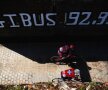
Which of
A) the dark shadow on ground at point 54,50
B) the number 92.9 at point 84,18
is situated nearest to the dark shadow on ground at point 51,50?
the dark shadow on ground at point 54,50

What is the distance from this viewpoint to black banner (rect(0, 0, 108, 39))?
838 centimetres

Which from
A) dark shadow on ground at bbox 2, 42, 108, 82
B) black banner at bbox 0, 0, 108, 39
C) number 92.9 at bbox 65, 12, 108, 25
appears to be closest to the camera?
black banner at bbox 0, 0, 108, 39

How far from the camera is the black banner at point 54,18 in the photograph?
8.38m

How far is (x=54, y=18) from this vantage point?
8906 millimetres

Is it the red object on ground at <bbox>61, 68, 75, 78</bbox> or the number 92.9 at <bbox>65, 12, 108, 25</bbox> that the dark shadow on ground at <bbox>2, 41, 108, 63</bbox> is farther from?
the number 92.9 at <bbox>65, 12, 108, 25</bbox>

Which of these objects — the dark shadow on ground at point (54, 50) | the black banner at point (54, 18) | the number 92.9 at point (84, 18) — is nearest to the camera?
the black banner at point (54, 18)

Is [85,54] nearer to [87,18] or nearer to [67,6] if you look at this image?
[87,18]

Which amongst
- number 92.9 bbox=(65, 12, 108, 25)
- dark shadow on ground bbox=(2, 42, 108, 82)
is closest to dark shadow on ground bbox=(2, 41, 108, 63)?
dark shadow on ground bbox=(2, 42, 108, 82)

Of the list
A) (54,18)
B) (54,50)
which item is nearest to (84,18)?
(54,18)

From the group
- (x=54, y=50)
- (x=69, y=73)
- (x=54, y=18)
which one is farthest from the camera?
(x=54, y=50)

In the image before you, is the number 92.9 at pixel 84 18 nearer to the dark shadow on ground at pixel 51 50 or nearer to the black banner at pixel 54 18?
the black banner at pixel 54 18

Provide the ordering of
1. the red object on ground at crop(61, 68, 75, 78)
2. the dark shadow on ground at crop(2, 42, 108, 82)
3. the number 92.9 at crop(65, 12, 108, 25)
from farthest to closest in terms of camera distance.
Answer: the dark shadow on ground at crop(2, 42, 108, 82) < the red object on ground at crop(61, 68, 75, 78) < the number 92.9 at crop(65, 12, 108, 25)

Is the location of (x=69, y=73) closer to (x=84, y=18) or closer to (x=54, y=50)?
(x=54, y=50)

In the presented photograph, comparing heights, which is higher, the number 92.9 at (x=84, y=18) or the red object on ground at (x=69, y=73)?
the number 92.9 at (x=84, y=18)
